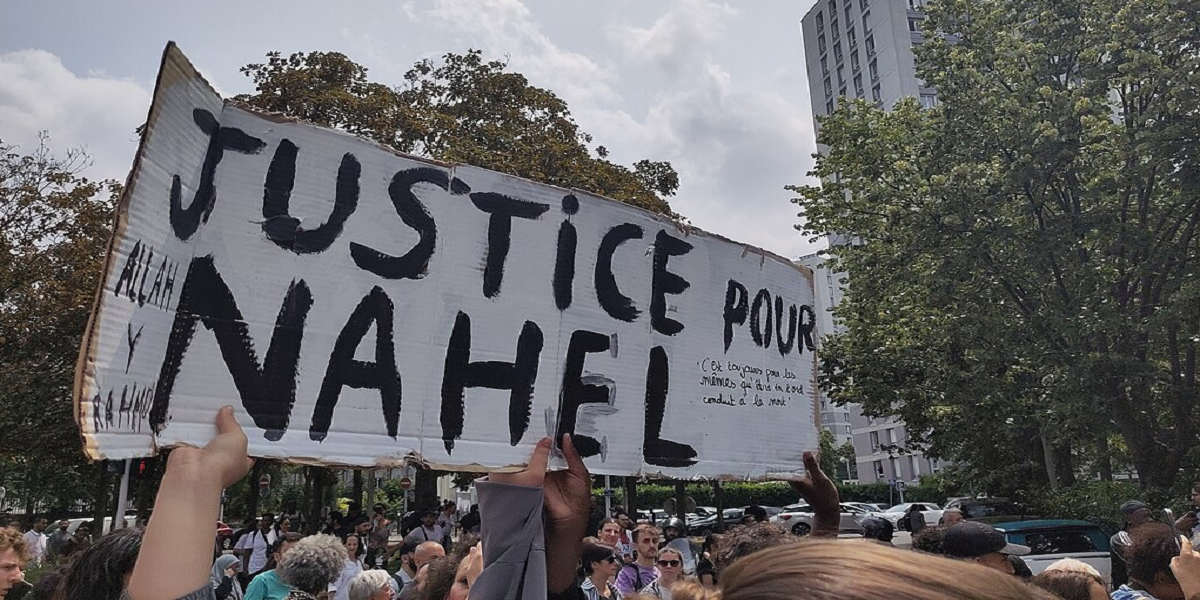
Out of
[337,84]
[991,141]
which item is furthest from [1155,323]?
[337,84]

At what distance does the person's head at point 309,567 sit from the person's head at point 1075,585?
150 inches

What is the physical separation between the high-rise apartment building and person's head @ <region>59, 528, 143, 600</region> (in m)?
47.5

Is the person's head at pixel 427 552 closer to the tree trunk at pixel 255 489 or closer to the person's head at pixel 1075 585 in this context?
the person's head at pixel 1075 585

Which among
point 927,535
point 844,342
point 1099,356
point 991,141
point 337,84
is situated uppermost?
point 337,84

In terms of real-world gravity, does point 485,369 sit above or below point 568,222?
below

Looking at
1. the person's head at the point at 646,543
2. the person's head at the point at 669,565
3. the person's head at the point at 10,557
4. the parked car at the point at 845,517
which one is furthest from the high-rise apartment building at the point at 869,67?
the person's head at the point at 10,557

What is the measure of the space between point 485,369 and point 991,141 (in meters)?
14.3

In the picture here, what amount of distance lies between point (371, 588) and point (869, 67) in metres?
58.8

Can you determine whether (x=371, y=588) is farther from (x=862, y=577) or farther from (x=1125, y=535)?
(x=862, y=577)

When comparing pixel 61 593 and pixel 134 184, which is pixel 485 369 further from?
pixel 61 593

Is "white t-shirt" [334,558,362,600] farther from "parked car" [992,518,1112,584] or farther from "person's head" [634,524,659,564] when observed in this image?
"parked car" [992,518,1112,584]

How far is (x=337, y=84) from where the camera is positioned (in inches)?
669

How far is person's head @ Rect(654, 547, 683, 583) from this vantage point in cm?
650

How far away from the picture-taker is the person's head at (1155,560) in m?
3.47
